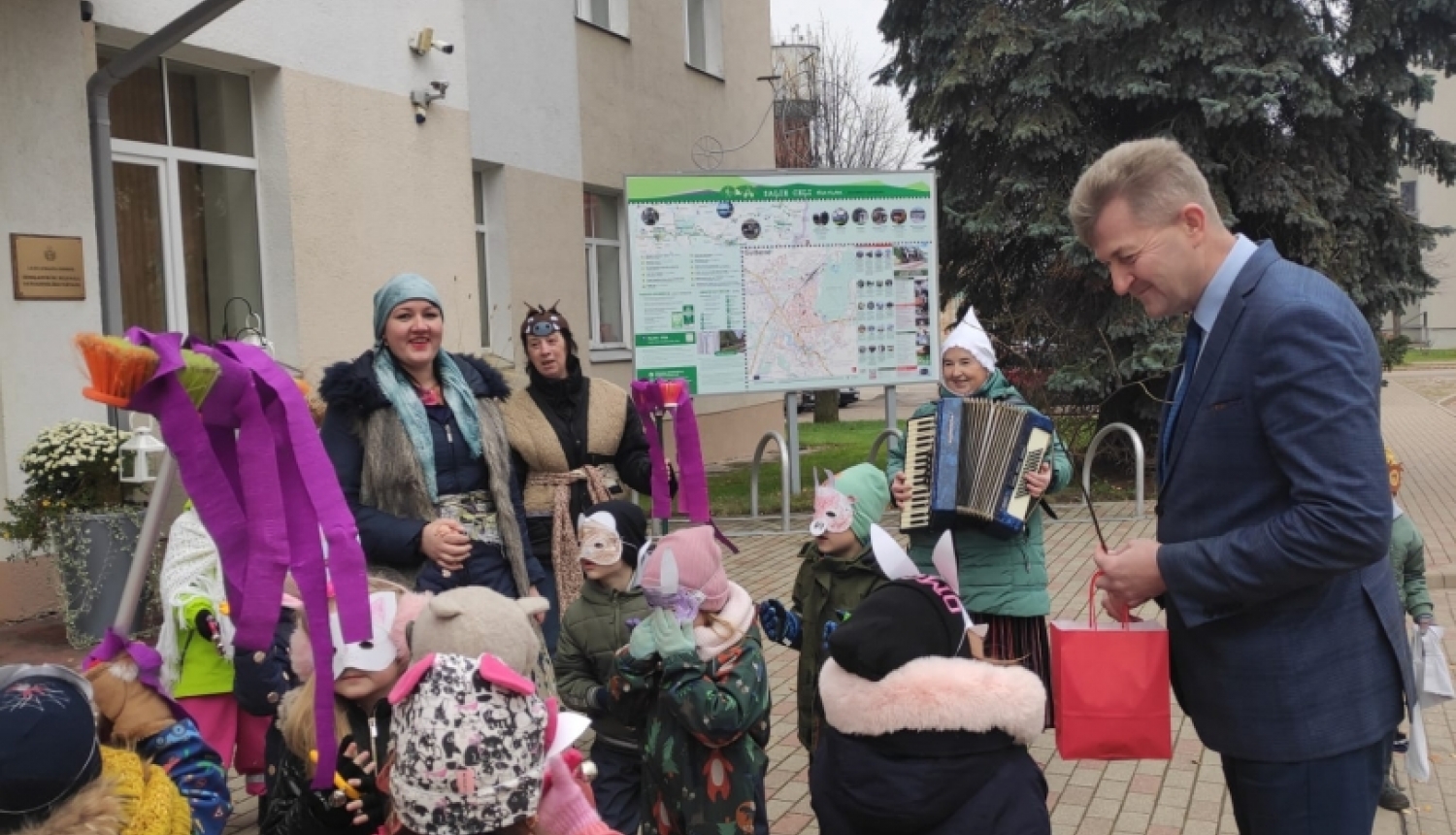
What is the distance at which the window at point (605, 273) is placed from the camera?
1450cm

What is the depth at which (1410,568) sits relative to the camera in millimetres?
4422

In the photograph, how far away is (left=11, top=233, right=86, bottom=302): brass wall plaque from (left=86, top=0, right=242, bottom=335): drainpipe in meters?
0.18

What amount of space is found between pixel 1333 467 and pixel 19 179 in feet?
23.2

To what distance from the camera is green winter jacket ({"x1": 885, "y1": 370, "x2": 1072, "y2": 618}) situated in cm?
435

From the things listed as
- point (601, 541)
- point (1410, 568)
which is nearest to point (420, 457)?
point (601, 541)

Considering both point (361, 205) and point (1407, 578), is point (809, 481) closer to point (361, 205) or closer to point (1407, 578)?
point (361, 205)

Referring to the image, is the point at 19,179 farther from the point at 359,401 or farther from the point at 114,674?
the point at 114,674

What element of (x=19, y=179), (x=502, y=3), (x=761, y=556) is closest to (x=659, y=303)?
(x=761, y=556)

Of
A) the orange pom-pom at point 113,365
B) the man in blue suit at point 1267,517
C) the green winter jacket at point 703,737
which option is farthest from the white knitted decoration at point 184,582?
the man in blue suit at point 1267,517

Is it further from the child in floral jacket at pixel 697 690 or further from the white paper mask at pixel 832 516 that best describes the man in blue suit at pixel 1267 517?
the white paper mask at pixel 832 516

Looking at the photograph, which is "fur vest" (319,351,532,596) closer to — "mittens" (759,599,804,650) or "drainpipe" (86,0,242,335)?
"mittens" (759,599,804,650)

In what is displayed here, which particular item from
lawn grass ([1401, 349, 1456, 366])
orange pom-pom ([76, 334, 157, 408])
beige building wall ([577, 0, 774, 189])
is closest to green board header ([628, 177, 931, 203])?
beige building wall ([577, 0, 774, 189])

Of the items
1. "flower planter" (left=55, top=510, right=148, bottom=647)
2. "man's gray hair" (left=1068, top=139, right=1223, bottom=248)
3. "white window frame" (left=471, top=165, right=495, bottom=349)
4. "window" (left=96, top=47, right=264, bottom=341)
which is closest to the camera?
"man's gray hair" (left=1068, top=139, right=1223, bottom=248)

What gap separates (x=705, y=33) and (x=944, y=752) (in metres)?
15.5
